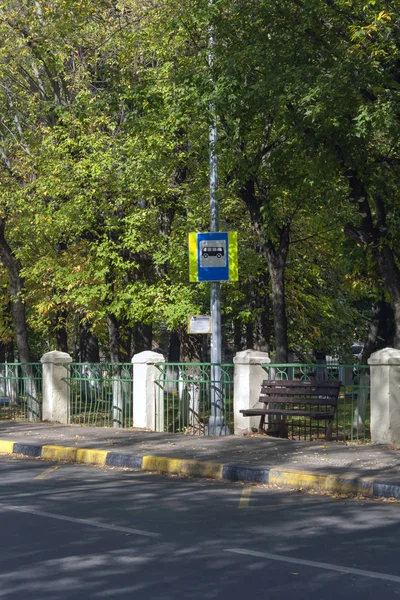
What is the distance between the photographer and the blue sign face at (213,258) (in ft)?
54.7

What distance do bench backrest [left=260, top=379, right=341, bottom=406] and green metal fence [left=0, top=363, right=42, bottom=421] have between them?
6.98 m

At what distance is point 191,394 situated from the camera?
704 inches

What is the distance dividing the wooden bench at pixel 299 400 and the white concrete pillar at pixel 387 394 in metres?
0.93

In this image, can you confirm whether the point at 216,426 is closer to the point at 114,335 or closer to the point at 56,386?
the point at 56,386

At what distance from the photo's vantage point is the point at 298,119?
15492 millimetres

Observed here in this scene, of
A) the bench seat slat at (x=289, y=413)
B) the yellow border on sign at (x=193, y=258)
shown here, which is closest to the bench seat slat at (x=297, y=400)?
the bench seat slat at (x=289, y=413)

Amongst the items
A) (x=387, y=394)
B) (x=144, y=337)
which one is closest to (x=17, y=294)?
(x=144, y=337)

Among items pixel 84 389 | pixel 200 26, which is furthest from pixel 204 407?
pixel 200 26

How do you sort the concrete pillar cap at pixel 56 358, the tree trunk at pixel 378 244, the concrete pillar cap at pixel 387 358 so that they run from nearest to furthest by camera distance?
the concrete pillar cap at pixel 387 358, the tree trunk at pixel 378 244, the concrete pillar cap at pixel 56 358

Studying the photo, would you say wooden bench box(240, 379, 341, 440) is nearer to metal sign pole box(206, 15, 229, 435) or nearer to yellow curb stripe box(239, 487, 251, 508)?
metal sign pole box(206, 15, 229, 435)

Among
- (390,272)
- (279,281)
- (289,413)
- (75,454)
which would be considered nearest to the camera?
(75,454)

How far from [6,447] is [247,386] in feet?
13.6

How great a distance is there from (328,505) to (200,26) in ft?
36.6

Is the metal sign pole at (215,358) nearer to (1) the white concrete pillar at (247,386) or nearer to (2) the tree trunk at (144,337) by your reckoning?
(1) the white concrete pillar at (247,386)
